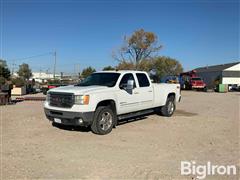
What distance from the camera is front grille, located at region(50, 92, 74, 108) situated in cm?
839

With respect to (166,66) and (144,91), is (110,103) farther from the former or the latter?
(166,66)

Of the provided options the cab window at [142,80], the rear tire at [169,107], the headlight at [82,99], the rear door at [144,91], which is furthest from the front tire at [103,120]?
the rear tire at [169,107]

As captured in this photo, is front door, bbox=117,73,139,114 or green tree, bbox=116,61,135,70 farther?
green tree, bbox=116,61,135,70

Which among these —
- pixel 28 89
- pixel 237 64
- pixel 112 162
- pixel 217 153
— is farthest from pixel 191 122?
pixel 237 64

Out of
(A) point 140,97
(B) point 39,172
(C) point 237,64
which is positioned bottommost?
(B) point 39,172

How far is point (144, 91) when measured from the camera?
1048 centimetres

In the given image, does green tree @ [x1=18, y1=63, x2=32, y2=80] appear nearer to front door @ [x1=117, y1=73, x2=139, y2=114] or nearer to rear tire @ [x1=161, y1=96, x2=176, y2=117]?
rear tire @ [x1=161, y1=96, x2=176, y2=117]

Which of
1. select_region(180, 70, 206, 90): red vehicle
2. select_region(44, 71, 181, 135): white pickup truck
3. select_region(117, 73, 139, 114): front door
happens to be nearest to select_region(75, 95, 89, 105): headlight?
select_region(44, 71, 181, 135): white pickup truck

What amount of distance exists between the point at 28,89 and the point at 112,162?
28.1m

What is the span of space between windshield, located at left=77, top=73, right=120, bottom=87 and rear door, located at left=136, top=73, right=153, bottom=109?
3.33 ft

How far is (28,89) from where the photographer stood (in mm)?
32031

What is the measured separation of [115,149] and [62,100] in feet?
8.63

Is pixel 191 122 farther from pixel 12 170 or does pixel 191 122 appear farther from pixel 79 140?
pixel 12 170

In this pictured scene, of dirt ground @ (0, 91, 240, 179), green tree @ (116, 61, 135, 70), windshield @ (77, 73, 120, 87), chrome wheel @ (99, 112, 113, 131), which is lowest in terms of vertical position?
dirt ground @ (0, 91, 240, 179)
